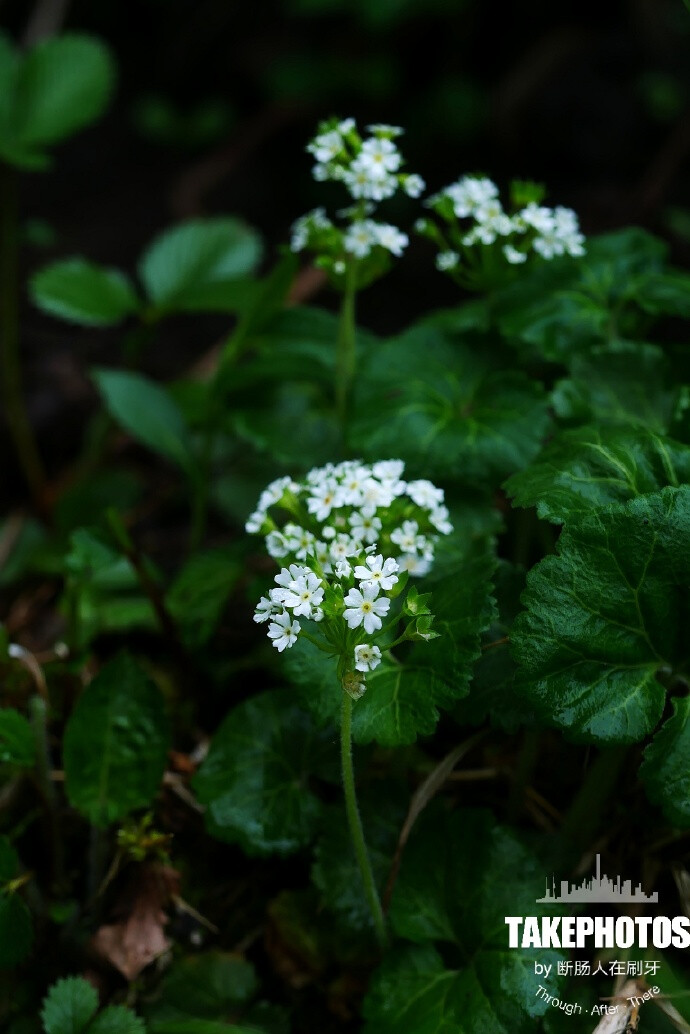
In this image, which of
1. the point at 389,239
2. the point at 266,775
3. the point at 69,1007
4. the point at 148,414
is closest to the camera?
the point at 69,1007

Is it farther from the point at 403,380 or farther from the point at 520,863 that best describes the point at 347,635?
the point at 403,380

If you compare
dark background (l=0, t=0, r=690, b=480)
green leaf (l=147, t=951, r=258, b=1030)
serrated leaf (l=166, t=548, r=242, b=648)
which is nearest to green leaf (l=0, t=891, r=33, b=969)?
green leaf (l=147, t=951, r=258, b=1030)

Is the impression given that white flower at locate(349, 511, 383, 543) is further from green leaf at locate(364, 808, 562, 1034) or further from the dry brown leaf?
the dry brown leaf

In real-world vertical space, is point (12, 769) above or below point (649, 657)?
below

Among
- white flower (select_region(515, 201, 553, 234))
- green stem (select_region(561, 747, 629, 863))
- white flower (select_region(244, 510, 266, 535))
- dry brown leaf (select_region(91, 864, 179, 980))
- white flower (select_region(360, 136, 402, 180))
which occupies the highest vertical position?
white flower (select_region(360, 136, 402, 180))

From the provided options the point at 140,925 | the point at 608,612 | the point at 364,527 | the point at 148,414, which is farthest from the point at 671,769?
the point at 148,414

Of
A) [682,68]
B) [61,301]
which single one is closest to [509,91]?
[682,68]

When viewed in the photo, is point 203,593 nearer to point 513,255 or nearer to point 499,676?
point 499,676
